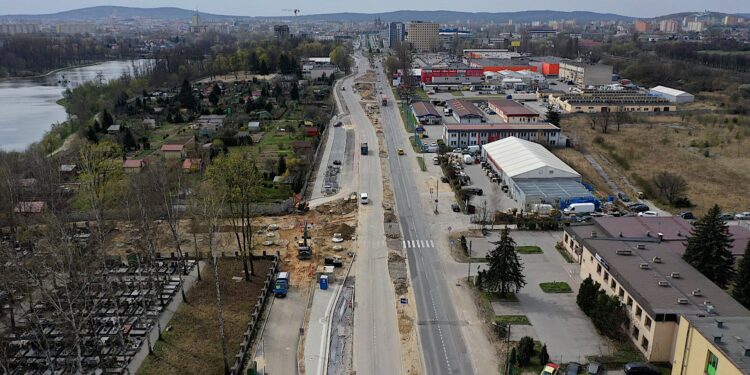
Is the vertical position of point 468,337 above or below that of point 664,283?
below

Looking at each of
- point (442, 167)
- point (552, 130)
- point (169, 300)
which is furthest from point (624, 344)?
point (552, 130)

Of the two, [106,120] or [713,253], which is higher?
[106,120]

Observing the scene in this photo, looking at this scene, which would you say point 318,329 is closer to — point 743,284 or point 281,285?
point 281,285

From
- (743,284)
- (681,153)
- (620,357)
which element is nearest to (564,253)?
(743,284)

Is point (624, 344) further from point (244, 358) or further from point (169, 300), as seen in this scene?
point (169, 300)

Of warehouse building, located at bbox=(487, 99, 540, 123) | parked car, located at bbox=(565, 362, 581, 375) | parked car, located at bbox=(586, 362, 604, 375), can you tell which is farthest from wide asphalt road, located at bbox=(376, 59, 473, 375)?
warehouse building, located at bbox=(487, 99, 540, 123)

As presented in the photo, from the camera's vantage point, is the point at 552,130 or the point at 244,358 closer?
the point at 244,358
